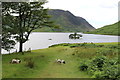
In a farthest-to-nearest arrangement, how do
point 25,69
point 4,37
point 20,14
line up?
point 20,14 → point 4,37 → point 25,69

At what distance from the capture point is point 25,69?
1975cm

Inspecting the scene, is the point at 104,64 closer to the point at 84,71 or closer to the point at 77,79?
the point at 84,71

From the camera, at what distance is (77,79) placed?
664 inches

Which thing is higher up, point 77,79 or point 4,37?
point 4,37

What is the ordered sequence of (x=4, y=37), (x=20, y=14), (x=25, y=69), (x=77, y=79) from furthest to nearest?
1. (x=20, y=14)
2. (x=4, y=37)
3. (x=25, y=69)
4. (x=77, y=79)

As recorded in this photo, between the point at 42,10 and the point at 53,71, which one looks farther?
the point at 42,10

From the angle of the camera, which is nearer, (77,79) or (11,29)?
(77,79)

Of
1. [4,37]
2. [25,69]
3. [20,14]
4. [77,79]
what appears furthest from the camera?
[20,14]

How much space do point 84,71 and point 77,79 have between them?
3448mm

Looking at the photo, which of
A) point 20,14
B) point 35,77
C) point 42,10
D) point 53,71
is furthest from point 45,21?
point 35,77

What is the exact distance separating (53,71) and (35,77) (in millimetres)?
3281

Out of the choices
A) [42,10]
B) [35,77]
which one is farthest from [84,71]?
[42,10]

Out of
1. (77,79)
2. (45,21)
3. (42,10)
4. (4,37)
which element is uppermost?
(42,10)

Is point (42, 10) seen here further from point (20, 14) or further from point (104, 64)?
point (104, 64)
